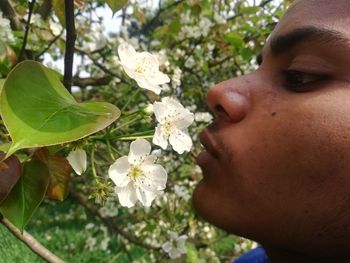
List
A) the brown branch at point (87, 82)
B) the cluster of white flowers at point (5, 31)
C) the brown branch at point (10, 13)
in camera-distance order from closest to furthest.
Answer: the cluster of white flowers at point (5, 31), the brown branch at point (10, 13), the brown branch at point (87, 82)

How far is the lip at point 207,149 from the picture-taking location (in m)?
0.68

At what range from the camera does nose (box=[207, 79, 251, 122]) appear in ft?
2.21

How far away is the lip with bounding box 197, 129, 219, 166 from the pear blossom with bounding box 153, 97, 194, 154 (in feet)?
0.21

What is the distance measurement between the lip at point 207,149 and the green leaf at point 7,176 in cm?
23

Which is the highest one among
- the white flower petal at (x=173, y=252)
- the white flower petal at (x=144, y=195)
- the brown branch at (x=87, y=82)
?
the white flower petal at (x=144, y=195)

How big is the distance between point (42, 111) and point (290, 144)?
0.95ft

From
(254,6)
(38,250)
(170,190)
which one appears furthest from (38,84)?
(170,190)

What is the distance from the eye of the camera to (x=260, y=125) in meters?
0.65

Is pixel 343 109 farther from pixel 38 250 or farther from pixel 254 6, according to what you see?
pixel 254 6

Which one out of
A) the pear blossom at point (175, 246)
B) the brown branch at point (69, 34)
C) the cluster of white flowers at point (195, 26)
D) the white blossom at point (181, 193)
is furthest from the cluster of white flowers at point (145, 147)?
the cluster of white flowers at point (195, 26)

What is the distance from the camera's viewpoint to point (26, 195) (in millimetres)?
646

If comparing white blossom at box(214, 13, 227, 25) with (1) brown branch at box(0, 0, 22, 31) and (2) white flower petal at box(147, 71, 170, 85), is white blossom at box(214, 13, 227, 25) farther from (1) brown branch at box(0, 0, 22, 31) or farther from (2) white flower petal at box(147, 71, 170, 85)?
(2) white flower petal at box(147, 71, 170, 85)

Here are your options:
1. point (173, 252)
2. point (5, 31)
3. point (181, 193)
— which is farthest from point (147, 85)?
point (181, 193)

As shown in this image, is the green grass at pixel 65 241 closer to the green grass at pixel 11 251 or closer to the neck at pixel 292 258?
the green grass at pixel 11 251
